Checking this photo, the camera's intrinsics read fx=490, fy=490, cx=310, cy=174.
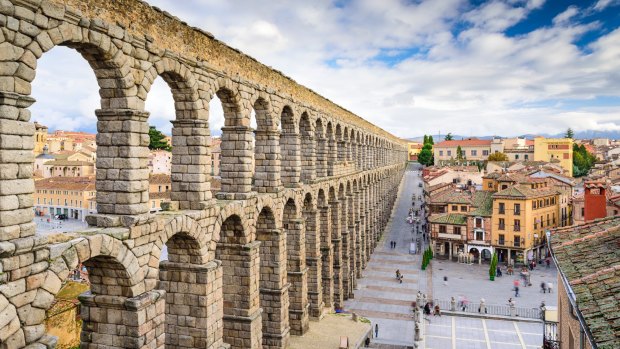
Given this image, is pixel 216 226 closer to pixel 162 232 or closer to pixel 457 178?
pixel 162 232

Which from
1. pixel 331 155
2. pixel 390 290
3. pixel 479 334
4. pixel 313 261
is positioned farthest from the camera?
pixel 390 290

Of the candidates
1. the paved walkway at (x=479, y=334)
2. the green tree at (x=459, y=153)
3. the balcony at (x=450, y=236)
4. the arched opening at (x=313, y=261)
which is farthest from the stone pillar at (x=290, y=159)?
the green tree at (x=459, y=153)

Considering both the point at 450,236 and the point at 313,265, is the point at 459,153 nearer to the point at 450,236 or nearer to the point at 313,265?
the point at 450,236

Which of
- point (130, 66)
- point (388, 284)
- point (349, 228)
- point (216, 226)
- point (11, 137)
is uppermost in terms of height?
point (130, 66)

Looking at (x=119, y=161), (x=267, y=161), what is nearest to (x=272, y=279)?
(x=267, y=161)

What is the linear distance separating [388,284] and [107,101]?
39.1 meters

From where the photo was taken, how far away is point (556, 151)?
114812 millimetres

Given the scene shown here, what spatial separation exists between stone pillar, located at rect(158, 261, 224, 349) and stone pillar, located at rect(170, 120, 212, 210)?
2242mm

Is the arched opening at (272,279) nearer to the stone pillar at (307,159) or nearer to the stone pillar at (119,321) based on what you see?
the stone pillar at (307,159)

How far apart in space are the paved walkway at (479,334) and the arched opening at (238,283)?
53.9ft

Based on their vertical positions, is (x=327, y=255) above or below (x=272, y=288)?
below

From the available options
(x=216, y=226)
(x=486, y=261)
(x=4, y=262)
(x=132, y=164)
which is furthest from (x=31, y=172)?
(x=486, y=261)

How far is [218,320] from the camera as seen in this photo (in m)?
17.6

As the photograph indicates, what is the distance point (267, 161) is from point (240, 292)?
636cm
